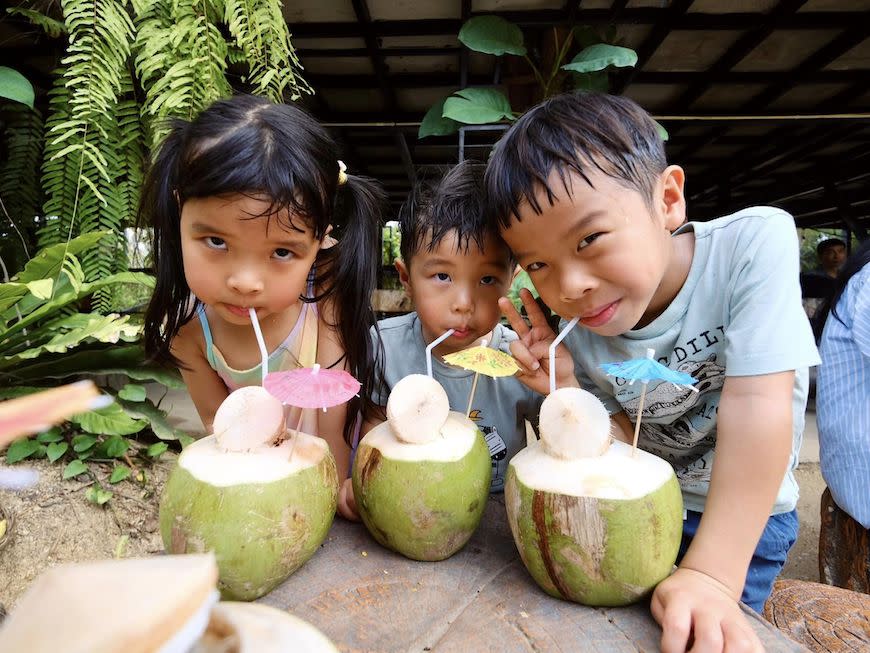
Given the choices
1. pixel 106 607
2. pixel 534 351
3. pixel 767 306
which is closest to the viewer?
pixel 106 607

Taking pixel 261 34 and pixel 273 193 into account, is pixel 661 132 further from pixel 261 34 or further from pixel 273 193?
pixel 261 34

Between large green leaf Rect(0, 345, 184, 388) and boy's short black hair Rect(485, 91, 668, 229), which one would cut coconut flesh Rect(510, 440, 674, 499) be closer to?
boy's short black hair Rect(485, 91, 668, 229)

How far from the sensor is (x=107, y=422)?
6.18ft

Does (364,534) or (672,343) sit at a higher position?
(672,343)

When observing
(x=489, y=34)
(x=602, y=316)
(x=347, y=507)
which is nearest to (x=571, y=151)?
(x=602, y=316)

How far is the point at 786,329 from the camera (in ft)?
2.64

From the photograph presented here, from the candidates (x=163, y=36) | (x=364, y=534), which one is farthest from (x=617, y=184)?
(x=163, y=36)

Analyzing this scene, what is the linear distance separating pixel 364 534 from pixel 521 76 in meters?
2.48

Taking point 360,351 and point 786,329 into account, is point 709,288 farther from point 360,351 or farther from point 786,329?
point 360,351

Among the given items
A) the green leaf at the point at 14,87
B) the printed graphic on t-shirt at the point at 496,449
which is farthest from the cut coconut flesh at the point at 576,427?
the green leaf at the point at 14,87

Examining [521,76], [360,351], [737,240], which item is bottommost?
[360,351]

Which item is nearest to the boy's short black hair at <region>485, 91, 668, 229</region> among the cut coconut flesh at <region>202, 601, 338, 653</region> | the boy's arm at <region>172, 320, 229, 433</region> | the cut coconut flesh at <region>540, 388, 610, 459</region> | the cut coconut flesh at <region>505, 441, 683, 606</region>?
the cut coconut flesh at <region>540, 388, 610, 459</region>

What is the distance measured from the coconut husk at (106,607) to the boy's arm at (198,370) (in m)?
0.90

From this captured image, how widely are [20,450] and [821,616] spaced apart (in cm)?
234
